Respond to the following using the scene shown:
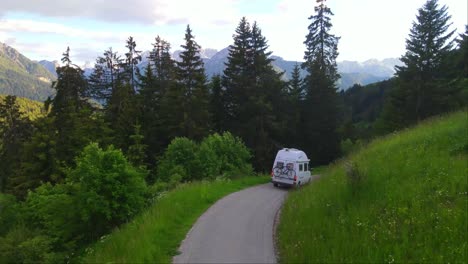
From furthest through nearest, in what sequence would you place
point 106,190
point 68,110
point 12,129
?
point 12,129, point 68,110, point 106,190

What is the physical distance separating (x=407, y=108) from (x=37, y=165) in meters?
38.2

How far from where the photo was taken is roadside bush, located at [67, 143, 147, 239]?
15.7m

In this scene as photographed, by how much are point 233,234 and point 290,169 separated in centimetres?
1326

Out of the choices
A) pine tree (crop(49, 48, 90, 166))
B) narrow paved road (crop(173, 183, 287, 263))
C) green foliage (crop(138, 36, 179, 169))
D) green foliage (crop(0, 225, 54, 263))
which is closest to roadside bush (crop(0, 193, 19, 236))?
pine tree (crop(49, 48, 90, 166))

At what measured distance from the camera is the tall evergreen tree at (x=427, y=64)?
4009cm

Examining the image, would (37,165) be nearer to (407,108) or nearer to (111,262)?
(111,262)

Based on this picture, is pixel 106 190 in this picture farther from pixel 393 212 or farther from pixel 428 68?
pixel 428 68

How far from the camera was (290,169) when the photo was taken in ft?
85.1

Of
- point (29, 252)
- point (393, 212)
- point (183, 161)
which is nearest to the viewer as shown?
point (393, 212)

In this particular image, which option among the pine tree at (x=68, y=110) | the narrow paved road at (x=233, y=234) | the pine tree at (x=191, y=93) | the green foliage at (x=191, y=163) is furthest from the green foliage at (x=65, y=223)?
the pine tree at (x=191, y=93)

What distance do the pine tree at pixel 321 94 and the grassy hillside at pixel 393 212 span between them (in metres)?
32.2

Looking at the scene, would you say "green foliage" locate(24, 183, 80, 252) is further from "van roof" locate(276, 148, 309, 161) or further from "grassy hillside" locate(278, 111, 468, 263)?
"van roof" locate(276, 148, 309, 161)

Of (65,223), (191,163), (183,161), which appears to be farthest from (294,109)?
(65,223)

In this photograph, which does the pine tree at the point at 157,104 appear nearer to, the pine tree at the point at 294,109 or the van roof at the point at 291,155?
the pine tree at the point at 294,109
